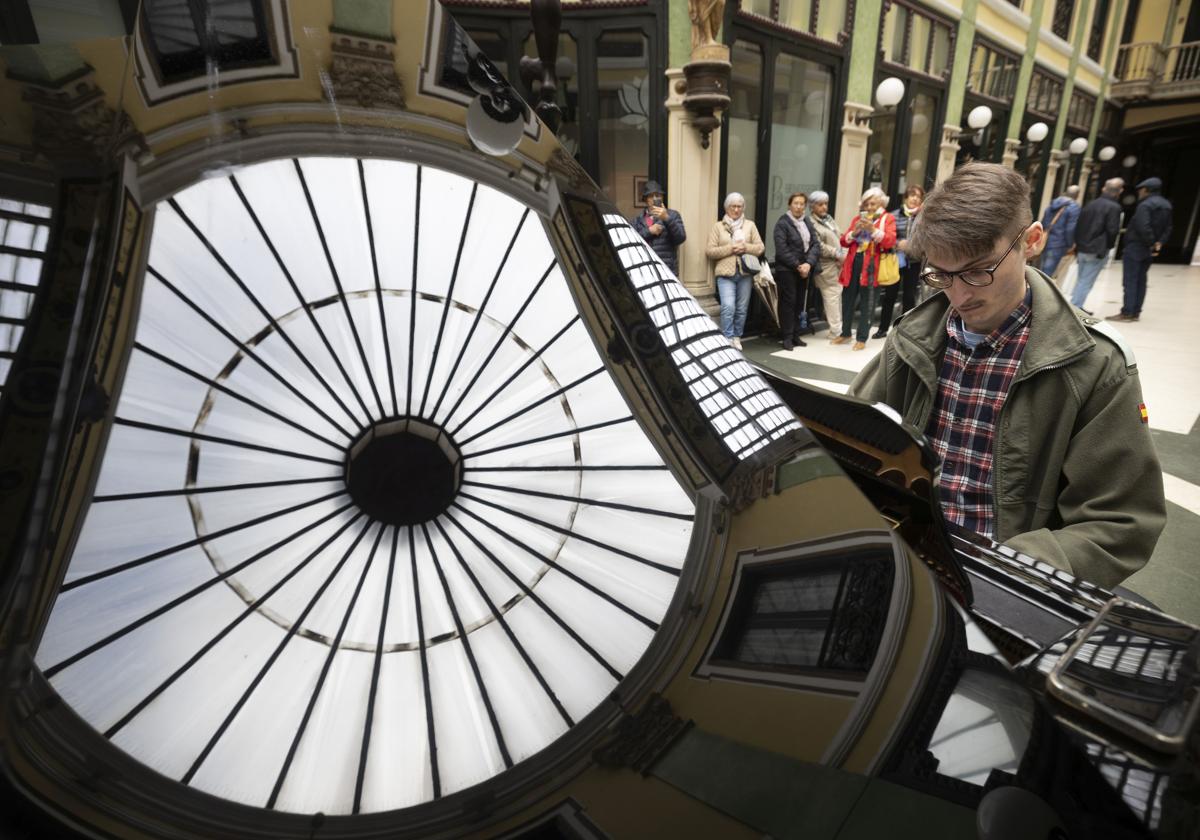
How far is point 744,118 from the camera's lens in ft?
18.8

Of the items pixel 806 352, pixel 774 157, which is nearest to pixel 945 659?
pixel 806 352

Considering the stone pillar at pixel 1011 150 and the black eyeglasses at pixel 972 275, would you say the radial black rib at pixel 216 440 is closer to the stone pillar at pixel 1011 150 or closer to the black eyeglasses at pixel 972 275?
the black eyeglasses at pixel 972 275

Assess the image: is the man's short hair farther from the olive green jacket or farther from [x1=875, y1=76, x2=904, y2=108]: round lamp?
[x1=875, y1=76, x2=904, y2=108]: round lamp

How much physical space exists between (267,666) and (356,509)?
0.43 ft

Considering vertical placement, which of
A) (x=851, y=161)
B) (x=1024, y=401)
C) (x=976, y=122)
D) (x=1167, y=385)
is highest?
(x=976, y=122)

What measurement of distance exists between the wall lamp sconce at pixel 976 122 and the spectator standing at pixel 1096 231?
9.28 feet

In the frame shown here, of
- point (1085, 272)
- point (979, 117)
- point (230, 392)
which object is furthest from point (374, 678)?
point (979, 117)

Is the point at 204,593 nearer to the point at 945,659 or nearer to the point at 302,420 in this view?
the point at 302,420

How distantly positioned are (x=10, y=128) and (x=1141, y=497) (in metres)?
1.78

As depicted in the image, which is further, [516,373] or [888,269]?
[888,269]

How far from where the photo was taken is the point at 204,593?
44 centimetres

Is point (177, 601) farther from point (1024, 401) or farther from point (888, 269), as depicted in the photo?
point (888, 269)

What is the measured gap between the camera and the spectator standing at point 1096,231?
18.5 ft

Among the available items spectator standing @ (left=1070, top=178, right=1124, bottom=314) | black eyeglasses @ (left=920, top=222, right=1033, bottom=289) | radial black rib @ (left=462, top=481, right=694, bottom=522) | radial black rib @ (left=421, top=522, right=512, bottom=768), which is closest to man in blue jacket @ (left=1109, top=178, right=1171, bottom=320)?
spectator standing @ (left=1070, top=178, right=1124, bottom=314)
